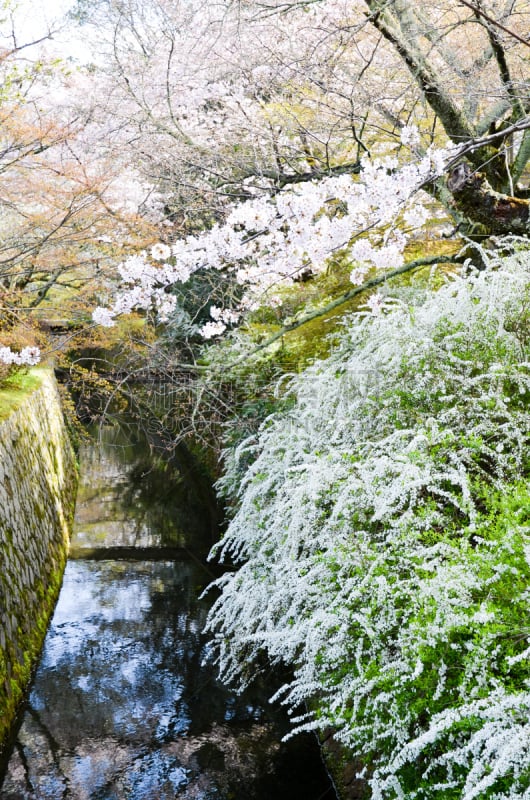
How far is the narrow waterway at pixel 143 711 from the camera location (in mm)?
3900

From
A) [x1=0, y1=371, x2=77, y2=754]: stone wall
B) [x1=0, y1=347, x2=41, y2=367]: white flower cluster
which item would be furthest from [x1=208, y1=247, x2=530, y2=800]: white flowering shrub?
[x1=0, y1=347, x2=41, y2=367]: white flower cluster

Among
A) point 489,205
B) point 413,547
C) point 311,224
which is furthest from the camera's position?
point 489,205

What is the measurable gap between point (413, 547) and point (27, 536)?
13.3 ft

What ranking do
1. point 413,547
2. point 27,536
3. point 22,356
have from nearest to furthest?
point 413,547 < point 27,536 < point 22,356

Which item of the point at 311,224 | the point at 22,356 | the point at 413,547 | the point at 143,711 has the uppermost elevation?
the point at 311,224

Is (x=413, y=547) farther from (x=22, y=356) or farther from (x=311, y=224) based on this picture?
(x=22, y=356)

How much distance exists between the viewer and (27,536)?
229 inches

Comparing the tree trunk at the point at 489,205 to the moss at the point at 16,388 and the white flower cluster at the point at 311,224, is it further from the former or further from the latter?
the moss at the point at 16,388

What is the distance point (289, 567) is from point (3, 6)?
5.05 m

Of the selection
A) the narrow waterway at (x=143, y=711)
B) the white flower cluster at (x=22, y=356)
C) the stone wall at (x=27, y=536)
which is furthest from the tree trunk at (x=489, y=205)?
the white flower cluster at (x=22, y=356)

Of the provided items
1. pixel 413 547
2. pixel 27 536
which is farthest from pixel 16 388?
pixel 413 547

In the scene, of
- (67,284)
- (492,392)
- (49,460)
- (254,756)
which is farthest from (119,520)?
(492,392)

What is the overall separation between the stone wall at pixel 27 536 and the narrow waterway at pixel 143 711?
0.22 m

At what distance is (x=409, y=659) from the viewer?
7.91ft
